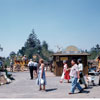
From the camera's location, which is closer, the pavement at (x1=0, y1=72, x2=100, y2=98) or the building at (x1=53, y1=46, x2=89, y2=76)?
the pavement at (x1=0, y1=72, x2=100, y2=98)

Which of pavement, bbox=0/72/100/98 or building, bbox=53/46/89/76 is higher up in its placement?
building, bbox=53/46/89/76

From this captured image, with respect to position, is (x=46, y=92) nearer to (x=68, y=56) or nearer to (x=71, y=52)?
(x=68, y=56)

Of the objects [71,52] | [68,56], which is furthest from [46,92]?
[71,52]

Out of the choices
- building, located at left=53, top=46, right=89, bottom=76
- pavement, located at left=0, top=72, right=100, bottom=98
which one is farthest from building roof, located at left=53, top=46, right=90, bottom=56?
pavement, located at left=0, top=72, right=100, bottom=98

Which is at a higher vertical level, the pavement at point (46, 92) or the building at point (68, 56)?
the building at point (68, 56)

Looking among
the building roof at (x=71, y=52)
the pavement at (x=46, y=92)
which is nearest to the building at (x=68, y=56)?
the building roof at (x=71, y=52)

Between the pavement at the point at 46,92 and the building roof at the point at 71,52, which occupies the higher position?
the building roof at the point at 71,52

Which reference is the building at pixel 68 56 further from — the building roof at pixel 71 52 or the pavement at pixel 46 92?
the pavement at pixel 46 92

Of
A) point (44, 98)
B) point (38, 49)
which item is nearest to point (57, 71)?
point (44, 98)

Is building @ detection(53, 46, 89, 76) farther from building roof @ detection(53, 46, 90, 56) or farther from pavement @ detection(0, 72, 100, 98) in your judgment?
pavement @ detection(0, 72, 100, 98)

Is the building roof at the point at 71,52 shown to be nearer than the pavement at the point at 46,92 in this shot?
No

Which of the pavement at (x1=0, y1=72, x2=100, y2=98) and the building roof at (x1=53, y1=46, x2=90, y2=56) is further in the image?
the building roof at (x1=53, y1=46, x2=90, y2=56)

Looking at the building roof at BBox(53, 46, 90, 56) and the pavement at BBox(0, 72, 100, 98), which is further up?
the building roof at BBox(53, 46, 90, 56)

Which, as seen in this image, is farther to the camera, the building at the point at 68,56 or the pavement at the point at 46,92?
the building at the point at 68,56
